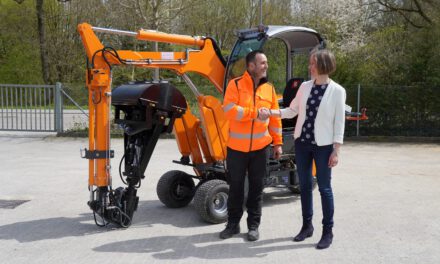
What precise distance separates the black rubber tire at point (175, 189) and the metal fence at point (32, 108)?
9183 mm

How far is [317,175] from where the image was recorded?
16.5 ft

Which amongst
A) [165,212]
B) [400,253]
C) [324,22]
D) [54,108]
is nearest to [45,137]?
[54,108]

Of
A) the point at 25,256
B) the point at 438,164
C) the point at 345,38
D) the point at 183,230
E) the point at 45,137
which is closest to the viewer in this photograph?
the point at 25,256

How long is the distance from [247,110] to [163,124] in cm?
111

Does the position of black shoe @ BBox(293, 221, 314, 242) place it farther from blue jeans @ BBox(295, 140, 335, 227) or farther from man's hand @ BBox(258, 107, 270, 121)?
man's hand @ BBox(258, 107, 270, 121)

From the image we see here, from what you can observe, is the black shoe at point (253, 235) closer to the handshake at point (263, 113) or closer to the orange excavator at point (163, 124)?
the orange excavator at point (163, 124)

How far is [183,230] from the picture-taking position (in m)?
5.66

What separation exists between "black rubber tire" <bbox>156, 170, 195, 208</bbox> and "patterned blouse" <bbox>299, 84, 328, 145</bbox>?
89.3 inches

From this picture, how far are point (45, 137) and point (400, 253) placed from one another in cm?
1200

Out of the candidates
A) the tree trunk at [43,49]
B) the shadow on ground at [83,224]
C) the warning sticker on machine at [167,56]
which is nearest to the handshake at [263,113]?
the warning sticker on machine at [167,56]

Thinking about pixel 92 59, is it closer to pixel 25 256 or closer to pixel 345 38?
pixel 25 256

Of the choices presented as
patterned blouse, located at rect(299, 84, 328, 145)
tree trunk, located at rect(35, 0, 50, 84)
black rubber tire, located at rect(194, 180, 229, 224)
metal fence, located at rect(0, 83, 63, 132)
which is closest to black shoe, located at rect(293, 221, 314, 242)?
patterned blouse, located at rect(299, 84, 328, 145)

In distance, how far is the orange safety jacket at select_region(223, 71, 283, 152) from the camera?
16.6 ft

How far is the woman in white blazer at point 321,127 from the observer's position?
191 inches
